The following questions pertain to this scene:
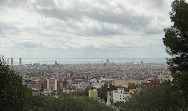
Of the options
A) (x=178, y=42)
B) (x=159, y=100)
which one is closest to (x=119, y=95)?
(x=159, y=100)

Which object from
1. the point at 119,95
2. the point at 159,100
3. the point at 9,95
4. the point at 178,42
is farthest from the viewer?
the point at 119,95

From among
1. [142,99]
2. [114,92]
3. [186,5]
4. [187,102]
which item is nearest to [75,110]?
[142,99]

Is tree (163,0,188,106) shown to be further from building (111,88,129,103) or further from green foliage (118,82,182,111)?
building (111,88,129,103)

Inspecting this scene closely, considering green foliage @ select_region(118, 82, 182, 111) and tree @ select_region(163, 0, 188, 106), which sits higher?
tree @ select_region(163, 0, 188, 106)

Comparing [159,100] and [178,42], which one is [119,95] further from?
[178,42]

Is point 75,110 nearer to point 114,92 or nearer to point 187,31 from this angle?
point 187,31

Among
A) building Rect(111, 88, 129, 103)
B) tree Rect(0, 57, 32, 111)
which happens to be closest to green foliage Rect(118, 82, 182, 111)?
tree Rect(0, 57, 32, 111)

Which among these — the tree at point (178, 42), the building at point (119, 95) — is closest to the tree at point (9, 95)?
the tree at point (178, 42)

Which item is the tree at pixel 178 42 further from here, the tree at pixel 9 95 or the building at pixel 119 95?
the building at pixel 119 95

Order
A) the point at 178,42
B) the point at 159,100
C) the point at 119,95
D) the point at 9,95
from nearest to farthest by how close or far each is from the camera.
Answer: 1. the point at 178,42
2. the point at 9,95
3. the point at 159,100
4. the point at 119,95
